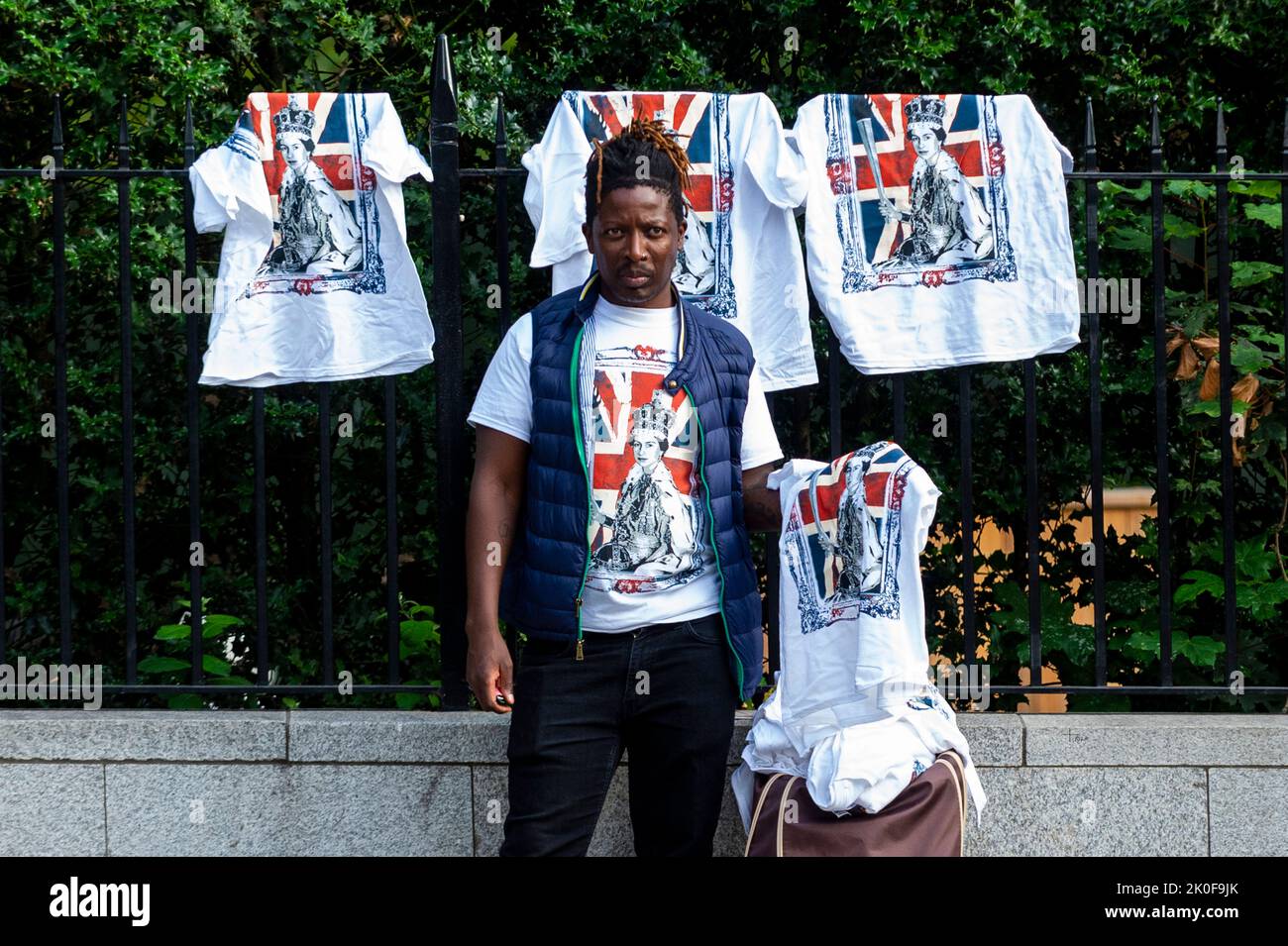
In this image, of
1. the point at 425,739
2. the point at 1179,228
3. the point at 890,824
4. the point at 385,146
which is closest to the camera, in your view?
the point at 890,824

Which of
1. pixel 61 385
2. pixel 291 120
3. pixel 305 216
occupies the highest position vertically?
pixel 291 120

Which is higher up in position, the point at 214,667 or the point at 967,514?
the point at 967,514

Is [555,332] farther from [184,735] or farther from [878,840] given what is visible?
[184,735]

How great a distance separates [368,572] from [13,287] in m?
1.82

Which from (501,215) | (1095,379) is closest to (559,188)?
(501,215)

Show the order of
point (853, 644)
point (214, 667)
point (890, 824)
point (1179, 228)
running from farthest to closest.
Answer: point (1179, 228) → point (214, 667) → point (853, 644) → point (890, 824)

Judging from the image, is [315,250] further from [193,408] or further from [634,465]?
[634,465]

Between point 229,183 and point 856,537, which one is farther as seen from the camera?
point 229,183

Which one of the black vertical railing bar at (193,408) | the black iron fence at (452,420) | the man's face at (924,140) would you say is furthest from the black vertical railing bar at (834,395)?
the black vertical railing bar at (193,408)

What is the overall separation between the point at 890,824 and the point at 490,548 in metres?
1.21

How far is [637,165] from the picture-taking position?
3.70 m

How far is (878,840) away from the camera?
349 centimetres

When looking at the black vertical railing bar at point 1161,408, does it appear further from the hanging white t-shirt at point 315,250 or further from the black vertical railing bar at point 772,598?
the hanging white t-shirt at point 315,250

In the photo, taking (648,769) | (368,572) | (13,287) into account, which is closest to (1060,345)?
(648,769)
